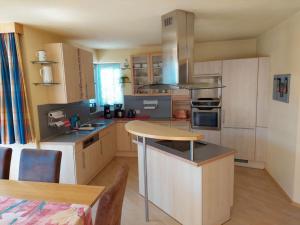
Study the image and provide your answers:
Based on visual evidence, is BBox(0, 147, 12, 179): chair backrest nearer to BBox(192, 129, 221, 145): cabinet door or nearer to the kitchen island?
the kitchen island

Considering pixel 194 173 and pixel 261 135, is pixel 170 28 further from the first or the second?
pixel 261 135

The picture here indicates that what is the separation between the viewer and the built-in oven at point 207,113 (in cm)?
411

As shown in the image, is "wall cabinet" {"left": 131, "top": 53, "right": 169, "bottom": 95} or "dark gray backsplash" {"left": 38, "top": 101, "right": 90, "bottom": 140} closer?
"dark gray backsplash" {"left": 38, "top": 101, "right": 90, "bottom": 140}

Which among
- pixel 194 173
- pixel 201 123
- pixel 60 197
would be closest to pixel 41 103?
pixel 60 197

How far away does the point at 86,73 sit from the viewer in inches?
156

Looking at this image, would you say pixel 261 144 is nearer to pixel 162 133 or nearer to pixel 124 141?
pixel 162 133

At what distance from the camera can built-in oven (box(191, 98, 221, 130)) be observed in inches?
162

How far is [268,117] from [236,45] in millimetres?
1624

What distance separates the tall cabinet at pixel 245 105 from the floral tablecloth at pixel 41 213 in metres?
3.19

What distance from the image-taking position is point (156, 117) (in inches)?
197

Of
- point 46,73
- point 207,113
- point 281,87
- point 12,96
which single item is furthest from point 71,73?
point 281,87

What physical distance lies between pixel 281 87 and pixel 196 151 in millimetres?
1726

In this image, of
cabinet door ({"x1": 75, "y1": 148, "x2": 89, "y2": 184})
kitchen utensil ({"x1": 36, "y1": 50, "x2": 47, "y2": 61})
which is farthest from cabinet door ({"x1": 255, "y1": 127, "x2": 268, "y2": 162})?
kitchen utensil ({"x1": 36, "y1": 50, "x2": 47, "y2": 61})

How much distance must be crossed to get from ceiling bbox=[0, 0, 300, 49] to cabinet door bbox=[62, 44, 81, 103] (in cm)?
30
